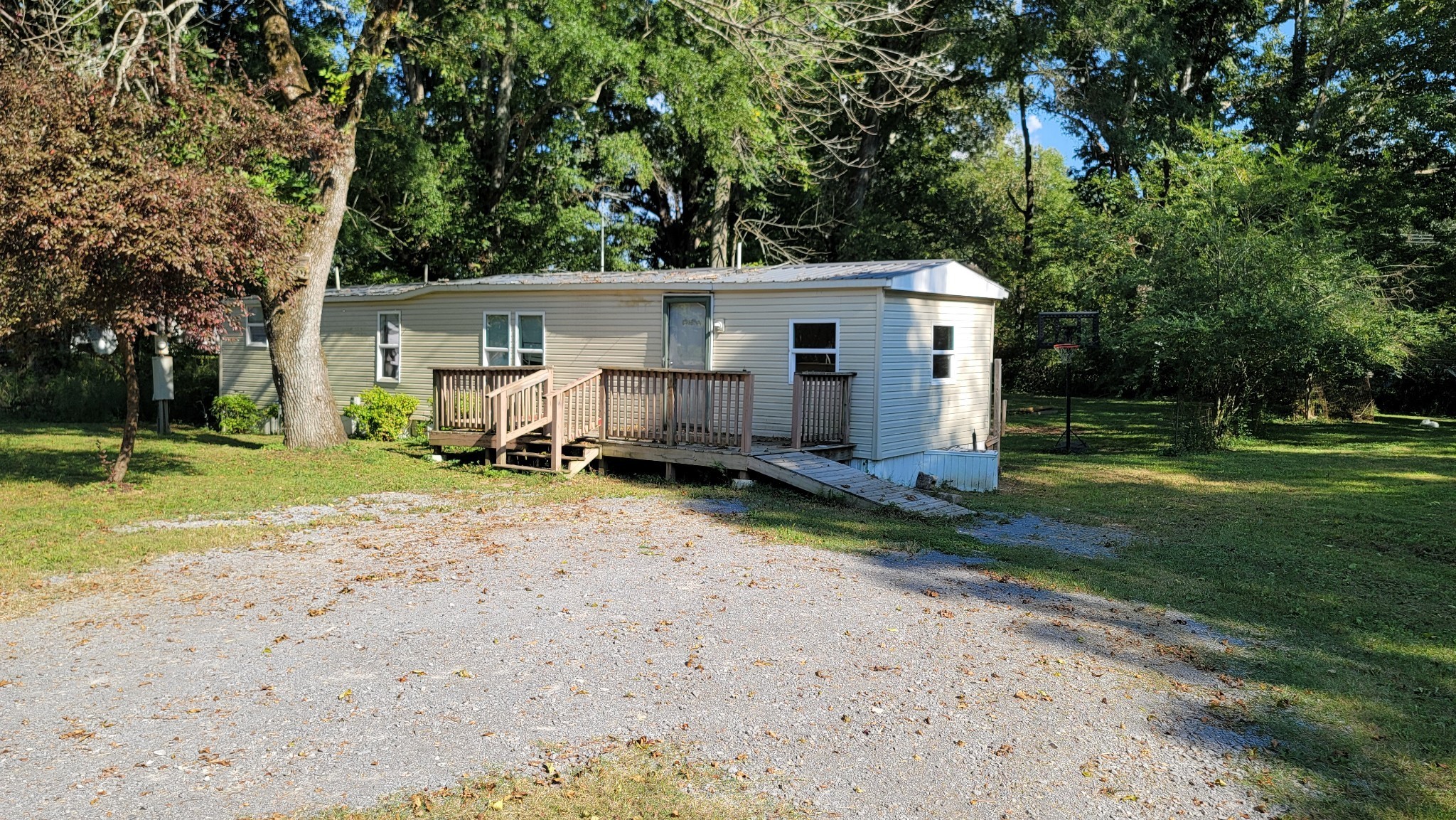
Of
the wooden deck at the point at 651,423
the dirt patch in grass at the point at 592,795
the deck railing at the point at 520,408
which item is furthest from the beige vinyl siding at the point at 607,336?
the dirt patch in grass at the point at 592,795

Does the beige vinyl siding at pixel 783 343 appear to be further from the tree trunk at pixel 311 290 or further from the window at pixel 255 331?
the window at pixel 255 331

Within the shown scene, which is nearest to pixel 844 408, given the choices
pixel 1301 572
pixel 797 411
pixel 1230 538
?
pixel 797 411

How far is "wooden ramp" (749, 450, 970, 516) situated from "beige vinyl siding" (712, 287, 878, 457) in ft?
4.23

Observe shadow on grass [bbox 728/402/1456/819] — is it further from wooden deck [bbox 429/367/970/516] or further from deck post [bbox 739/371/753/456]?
wooden deck [bbox 429/367/970/516]

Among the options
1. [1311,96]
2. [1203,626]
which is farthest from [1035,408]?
[1203,626]

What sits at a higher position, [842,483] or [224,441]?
[224,441]

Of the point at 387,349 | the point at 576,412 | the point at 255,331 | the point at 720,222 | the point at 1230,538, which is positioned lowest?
the point at 1230,538

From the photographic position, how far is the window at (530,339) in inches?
635

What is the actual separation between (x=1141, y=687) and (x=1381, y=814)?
1450mm

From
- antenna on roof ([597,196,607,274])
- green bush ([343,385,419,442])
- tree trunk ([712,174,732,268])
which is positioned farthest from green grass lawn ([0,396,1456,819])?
tree trunk ([712,174,732,268])

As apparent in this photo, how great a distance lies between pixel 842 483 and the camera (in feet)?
38.0

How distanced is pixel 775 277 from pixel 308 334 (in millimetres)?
7456

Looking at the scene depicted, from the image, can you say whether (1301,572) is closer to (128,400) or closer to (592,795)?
(592,795)

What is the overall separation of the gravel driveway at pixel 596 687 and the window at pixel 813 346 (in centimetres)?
588
